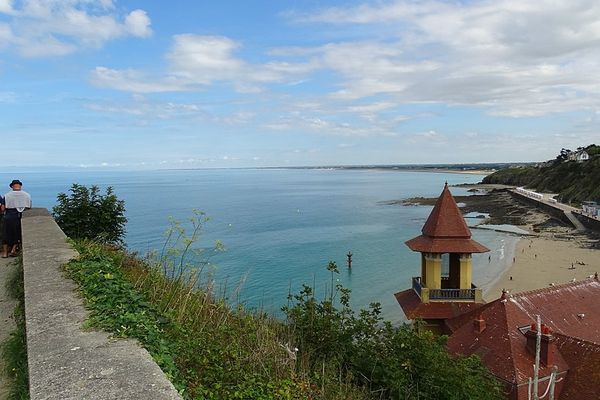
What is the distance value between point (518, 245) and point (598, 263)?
10.5m

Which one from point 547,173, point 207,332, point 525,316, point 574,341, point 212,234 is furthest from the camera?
point 547,173

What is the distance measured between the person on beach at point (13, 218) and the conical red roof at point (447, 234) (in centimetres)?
1193

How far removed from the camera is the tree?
39.8ft

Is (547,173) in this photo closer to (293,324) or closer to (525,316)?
(525,316)

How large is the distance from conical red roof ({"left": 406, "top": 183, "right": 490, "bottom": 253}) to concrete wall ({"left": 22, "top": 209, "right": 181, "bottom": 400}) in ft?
42.5

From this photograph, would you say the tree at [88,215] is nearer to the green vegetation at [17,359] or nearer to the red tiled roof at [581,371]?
the green vegetation at [17,359]

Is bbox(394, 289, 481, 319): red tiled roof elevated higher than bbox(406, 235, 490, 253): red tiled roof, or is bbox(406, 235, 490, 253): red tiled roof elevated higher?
bbox(406, 235, 490, 253): red tiled roof

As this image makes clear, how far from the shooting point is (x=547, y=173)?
375 feet

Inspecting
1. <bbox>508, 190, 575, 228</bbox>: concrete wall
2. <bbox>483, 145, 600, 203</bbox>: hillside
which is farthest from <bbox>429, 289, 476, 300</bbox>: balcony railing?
<bbox>483, 145, 600, 203</bbox>: hillside

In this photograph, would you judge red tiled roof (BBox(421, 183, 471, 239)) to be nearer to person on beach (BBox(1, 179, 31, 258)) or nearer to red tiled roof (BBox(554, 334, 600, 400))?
red tiled roof (BBox(554, 334, 600, 400))

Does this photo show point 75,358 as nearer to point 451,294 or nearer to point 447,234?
point 451,294

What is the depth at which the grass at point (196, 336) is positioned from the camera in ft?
13.4

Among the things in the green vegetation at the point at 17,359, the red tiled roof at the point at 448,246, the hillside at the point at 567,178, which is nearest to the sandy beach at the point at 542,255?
the hillside at the point at 567,178

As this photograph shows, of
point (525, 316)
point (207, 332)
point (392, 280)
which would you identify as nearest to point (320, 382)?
point (207, 332)
